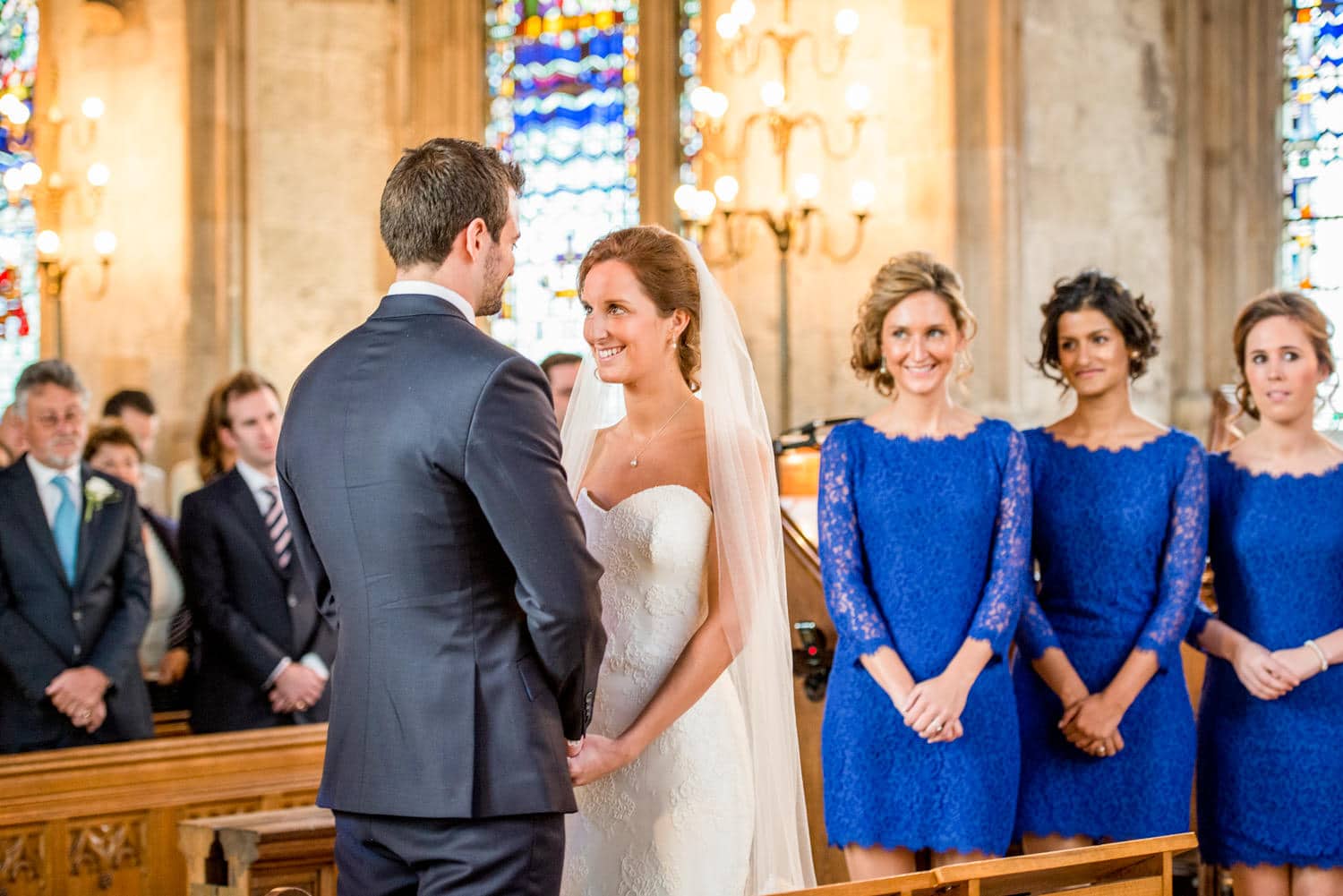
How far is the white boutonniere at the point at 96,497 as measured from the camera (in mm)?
4949

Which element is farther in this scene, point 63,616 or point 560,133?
point 560,133

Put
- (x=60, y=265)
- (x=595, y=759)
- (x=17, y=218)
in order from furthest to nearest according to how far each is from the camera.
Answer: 1. (x=17, y=218)
2. (x=60, y=265)
3. (x=595, y=759)

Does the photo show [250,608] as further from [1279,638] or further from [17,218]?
[17,218]

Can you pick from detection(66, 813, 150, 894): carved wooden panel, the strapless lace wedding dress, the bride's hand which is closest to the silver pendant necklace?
the strapless lace wedding dress

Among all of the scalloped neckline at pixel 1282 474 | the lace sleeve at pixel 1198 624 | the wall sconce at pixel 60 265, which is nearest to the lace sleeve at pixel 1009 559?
the lace sleeve at pixel 1198 624

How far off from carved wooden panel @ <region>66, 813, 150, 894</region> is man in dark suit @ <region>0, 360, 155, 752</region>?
614mm

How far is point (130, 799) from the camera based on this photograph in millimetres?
4230

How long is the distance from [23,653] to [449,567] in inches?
109

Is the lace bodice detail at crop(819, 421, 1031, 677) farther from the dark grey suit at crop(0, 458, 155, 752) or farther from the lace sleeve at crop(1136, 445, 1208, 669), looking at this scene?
the dark grey suit at crop(0, 458, 155, 752)

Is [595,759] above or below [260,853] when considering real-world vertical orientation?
above

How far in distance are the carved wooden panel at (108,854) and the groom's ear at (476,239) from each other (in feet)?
7.68

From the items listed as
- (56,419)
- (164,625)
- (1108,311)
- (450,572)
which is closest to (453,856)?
(450,572)

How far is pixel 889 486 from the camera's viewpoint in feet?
11.8

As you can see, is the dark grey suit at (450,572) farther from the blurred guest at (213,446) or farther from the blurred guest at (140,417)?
the blurred guest at (140,417)
